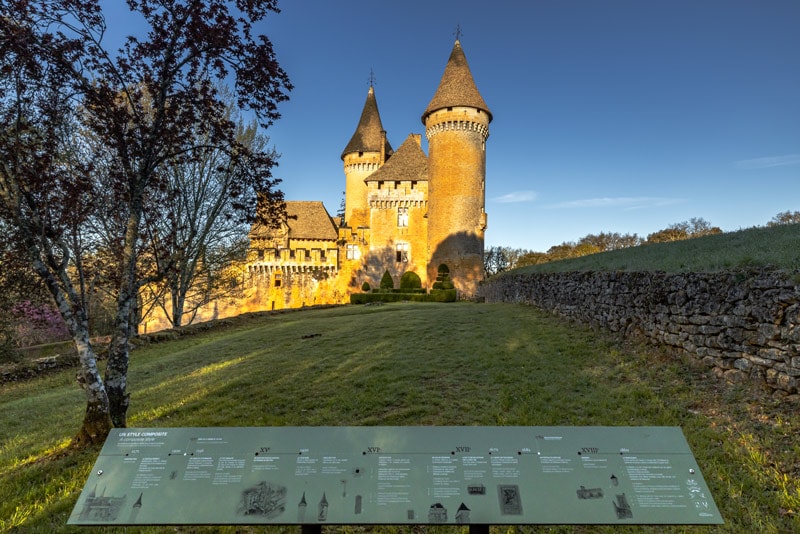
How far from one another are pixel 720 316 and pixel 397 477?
6.51 metres

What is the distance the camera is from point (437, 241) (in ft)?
109

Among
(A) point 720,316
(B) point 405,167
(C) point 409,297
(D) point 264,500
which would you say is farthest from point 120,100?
(B) point 405,167

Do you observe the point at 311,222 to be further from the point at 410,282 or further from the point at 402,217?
the point at 410,282

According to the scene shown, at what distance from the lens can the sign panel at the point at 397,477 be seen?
2.92 m

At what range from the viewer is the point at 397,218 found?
37875mm

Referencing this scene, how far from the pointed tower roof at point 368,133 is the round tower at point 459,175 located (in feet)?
29.4

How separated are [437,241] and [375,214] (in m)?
7.57

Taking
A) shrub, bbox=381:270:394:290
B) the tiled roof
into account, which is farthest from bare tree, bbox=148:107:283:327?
the tiled roof

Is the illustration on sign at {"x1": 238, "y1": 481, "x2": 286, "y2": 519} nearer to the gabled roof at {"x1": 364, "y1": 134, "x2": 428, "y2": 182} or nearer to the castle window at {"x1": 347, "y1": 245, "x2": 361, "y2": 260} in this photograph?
the gabled roof at {"x1": 364, "y1": 134, "x2": 428, "y2": 182}

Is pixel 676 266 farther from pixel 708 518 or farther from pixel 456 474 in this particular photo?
pixel 456 474

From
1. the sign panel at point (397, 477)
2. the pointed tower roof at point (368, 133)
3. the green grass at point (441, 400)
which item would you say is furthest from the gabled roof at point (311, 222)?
the sign panel at point (397, 477)

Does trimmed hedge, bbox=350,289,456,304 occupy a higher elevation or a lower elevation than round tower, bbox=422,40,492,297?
lower

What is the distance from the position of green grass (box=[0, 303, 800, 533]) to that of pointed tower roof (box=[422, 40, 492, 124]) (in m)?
24.1

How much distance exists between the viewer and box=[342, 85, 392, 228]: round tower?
40781 millimetres
